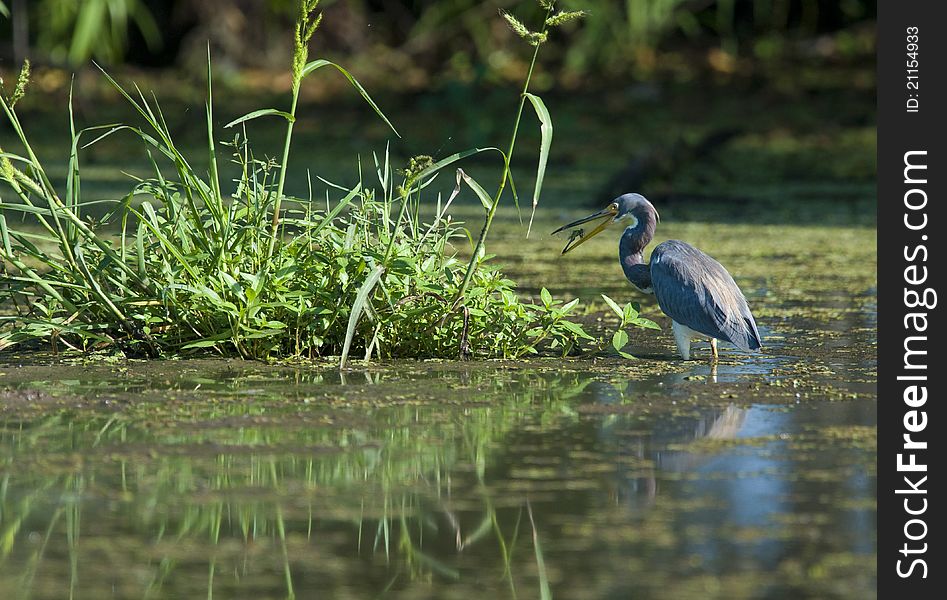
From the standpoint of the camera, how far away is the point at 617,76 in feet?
34.6

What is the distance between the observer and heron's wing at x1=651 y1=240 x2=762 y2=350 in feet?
12.4

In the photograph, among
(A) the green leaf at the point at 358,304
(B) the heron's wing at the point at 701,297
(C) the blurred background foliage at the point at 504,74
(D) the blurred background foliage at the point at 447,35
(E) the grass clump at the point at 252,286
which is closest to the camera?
(A) the green leaf at the point at 358,304

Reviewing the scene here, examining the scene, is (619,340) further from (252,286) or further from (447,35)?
(447,35)

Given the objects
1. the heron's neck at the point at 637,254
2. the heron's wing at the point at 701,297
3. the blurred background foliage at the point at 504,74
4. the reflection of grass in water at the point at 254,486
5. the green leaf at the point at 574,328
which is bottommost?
the reflection of grass in water at the point at 254,486

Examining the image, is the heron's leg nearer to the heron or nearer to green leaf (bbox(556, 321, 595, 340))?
the heron

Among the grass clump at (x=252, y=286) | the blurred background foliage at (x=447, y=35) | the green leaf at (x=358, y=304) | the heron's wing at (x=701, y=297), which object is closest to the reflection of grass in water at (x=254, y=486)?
the green leaf at (x=358, y=304)

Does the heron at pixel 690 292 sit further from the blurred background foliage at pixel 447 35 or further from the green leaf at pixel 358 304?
the blurred background foliage at pixel 447 35

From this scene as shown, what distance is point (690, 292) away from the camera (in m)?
3.82

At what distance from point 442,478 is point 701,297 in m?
1.34

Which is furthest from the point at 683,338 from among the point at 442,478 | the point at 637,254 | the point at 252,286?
the point at 442,478

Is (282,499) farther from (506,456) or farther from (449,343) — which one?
(449,343)

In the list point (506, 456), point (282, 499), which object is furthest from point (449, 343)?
point (282, 499)

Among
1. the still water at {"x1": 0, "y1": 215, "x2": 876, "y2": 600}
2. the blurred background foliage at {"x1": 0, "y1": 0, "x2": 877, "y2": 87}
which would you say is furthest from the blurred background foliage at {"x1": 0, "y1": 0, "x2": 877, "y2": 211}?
the still water at {"x1": 0, "y1": 215, "x2": 876, "y2": 600}

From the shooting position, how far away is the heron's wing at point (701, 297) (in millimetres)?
3768
